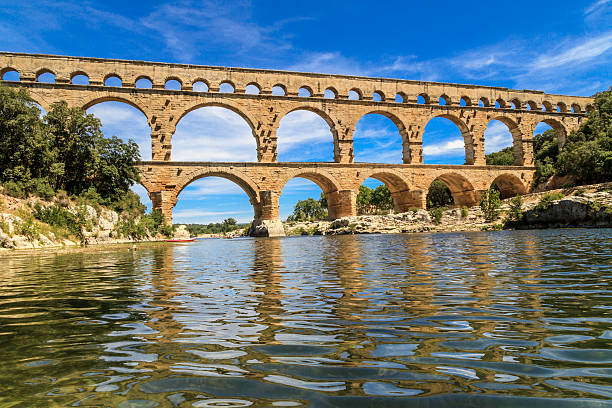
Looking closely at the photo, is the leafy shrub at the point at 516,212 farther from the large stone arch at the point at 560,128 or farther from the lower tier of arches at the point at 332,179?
the large stone arch at the point at 560,128

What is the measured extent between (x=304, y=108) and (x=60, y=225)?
1908 centimetres

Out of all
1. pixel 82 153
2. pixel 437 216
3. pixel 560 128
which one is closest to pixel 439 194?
pixel 560 128

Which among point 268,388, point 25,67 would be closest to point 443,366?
point 268,388

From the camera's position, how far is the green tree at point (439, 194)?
51756 millimetres

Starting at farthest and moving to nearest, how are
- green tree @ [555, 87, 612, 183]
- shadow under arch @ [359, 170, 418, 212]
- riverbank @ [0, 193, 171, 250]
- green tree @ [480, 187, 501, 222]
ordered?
1. shadow under arch @ [359, 170, 418, 212]
2. green tree @ [555, 87, 612, 183]
3. green tree @ [480, 187, 501, 222]
4. riverbank @ [0, 193, 171, 250]

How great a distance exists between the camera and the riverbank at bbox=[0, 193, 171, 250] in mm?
14531

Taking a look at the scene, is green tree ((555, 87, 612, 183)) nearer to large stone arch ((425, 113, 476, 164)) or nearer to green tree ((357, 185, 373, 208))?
large stone arch ((425, 113, 476, 164))

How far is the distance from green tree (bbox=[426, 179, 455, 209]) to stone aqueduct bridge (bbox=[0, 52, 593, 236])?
14.8 meters

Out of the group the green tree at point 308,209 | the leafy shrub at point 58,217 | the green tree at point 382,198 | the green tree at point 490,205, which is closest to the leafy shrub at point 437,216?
the green tree at point 490,205

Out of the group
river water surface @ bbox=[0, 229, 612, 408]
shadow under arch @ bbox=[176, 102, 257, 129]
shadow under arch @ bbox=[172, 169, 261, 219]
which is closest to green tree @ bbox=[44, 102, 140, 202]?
shadow under arch @ bbox=[172, 169, 261, 219]

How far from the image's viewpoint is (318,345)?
7.04 feet

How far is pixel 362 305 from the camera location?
3193 millimetres

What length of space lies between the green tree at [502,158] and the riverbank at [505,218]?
23.4m

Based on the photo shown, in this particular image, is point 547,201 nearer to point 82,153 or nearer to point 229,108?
point 229,108
